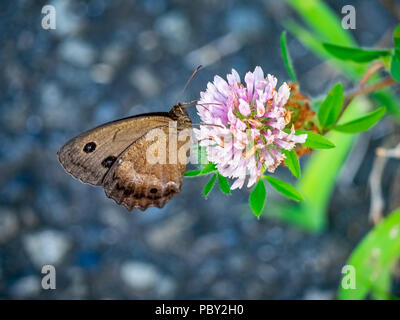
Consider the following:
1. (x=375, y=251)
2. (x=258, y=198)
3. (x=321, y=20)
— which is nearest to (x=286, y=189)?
(x=258, y=198)

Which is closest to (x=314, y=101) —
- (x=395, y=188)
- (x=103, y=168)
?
(x=103, y=168)

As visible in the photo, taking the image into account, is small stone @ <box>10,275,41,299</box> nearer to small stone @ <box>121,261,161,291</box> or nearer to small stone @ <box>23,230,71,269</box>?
small stone @ <box>23,230,71,269</box>

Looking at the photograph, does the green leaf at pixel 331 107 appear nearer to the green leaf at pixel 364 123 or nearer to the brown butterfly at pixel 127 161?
the green leaf at pixel 364 123

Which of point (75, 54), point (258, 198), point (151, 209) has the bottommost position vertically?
point (258, 198)

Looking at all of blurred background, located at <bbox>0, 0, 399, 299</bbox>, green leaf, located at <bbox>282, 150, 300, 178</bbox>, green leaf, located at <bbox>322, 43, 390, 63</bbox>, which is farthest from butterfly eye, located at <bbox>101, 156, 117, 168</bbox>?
blurred background, located at <bbox>0, 0, 399, 299</bbox>

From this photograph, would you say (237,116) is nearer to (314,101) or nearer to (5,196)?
(314,101)

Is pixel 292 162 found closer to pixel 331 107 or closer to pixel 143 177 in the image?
pixel 331 107
